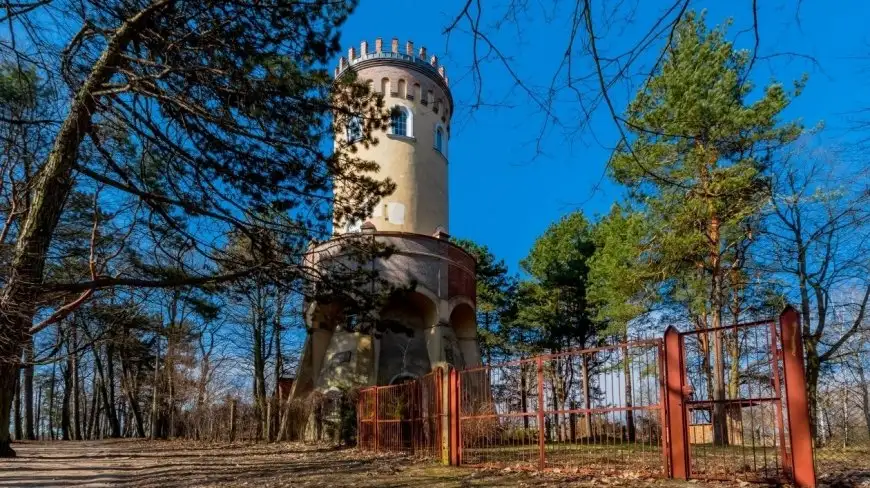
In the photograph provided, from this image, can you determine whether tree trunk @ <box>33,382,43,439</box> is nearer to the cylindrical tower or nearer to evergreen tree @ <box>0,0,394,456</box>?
the cylindrical tower

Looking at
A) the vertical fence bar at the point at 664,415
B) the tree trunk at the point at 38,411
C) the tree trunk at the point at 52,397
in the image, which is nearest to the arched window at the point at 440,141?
the vertical fence bar at the point at 664,415

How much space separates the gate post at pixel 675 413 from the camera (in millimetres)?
8070

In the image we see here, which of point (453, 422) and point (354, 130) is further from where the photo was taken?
point (453, 422)

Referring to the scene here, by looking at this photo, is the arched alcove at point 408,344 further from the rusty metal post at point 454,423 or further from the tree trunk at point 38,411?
the tree trunk at point 38,411

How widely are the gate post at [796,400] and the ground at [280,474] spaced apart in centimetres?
84

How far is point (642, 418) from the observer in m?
9.48

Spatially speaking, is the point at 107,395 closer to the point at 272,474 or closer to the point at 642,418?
the point at 272,474

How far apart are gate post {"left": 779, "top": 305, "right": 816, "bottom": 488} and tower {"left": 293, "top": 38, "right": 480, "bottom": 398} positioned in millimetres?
14457

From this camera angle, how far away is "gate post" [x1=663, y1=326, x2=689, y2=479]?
807 centimetres

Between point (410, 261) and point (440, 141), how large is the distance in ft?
21.3

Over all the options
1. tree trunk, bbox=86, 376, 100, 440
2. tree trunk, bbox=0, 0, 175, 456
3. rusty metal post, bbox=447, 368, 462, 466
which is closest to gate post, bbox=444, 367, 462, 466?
rusty metal post, bbox=447, 368, 462, 466

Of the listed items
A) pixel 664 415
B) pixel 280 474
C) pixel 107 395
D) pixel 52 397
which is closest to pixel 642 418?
pixel 664 415

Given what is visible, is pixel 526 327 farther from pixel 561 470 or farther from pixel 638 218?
pixel 561 470

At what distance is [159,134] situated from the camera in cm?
818
